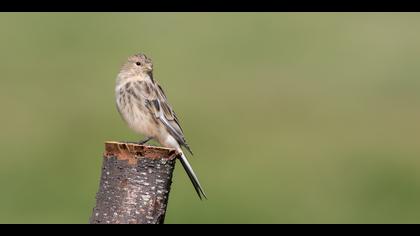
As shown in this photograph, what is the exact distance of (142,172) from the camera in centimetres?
702

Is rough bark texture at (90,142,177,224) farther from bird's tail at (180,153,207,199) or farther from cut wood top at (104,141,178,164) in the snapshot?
bird's tail at (180,153,207,199)

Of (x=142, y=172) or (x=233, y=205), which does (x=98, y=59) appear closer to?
(x=233, y=205)

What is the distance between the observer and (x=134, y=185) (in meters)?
6.96

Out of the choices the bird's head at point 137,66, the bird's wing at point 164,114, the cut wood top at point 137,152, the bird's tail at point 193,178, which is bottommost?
the bird's tail at point 193,178

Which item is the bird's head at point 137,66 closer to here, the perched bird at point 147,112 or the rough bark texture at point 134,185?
the perched bird at point 147,112

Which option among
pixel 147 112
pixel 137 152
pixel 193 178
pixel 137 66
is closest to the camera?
pixel 137 152

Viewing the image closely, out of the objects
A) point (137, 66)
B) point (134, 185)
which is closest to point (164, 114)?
point (137, 66)

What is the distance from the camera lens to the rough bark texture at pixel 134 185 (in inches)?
273

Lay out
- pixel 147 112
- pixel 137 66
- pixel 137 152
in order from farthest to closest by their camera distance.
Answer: pixel 137 66 < pixel 147 112 < pixel 137 152

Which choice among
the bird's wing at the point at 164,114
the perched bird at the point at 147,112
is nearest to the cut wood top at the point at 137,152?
the perched bird at the point at 147,112

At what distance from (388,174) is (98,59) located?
882cm

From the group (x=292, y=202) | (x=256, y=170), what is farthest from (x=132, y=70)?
(x=256, y=170)

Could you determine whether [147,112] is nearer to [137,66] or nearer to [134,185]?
[137,66]

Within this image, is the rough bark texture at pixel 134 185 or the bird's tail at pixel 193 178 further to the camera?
the bird's tail at pixel 193 178
